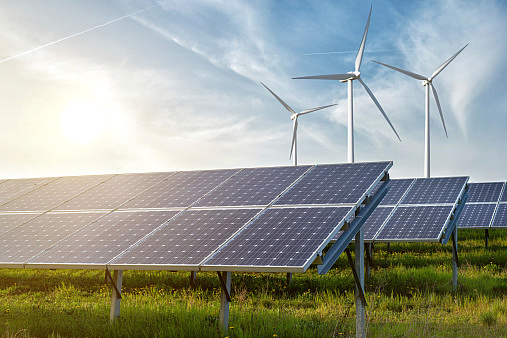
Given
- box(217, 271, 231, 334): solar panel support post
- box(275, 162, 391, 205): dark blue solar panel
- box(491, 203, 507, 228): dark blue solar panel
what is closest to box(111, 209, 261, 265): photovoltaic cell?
box(217, 271, 231, 334): solar panel support post

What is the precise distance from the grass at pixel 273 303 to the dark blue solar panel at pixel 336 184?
2.68 metres

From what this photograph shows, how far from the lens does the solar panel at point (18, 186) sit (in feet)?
60.3

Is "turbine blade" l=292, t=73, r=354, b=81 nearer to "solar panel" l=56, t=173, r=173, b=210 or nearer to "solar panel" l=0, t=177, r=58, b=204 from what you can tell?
"solar panel" l=0, t=177, r=58, b=204

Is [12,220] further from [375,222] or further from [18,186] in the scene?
[375,222]

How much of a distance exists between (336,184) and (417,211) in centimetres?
1185

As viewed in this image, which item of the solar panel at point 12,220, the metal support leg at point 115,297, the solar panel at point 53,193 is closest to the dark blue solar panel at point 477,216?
the solar panel at point 53,193

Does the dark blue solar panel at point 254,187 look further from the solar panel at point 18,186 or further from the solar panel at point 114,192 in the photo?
the solar panel at point 18,186

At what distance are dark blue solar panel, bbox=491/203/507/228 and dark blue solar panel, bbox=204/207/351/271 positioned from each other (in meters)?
23.9

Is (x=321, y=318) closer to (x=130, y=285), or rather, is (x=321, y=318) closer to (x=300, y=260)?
(x=300, y=260)

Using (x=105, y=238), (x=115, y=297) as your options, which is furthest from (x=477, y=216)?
(x=105, y=238)

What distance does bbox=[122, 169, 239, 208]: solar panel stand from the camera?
538 inches

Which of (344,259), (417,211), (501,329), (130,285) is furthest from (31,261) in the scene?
(344,259)

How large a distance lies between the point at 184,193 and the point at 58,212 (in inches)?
157

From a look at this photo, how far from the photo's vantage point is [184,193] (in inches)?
557
